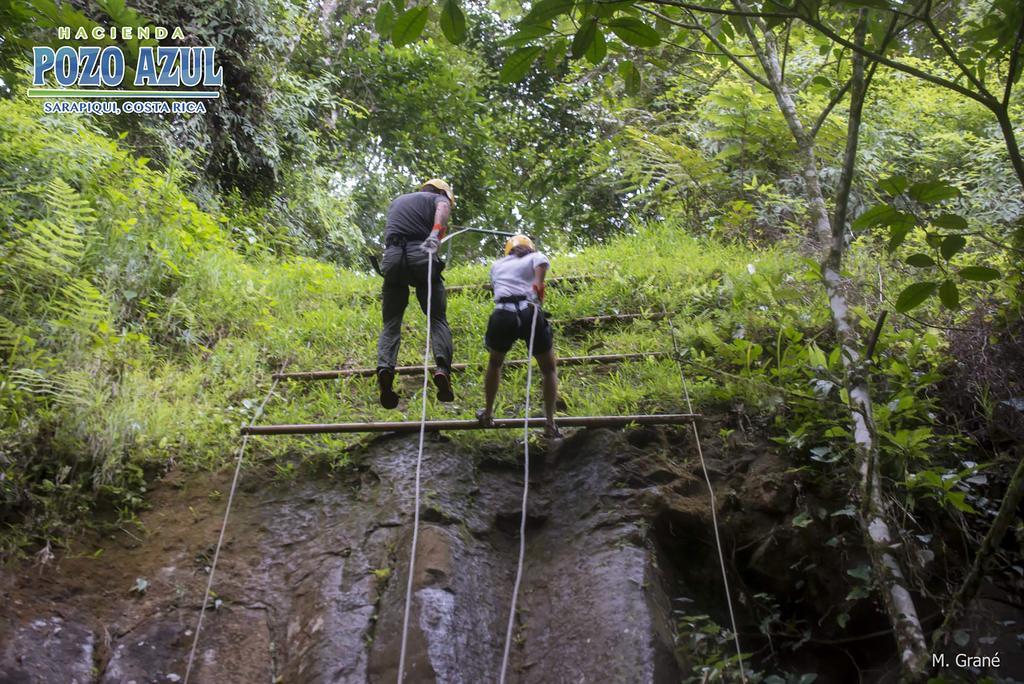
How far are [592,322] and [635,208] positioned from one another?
500cm

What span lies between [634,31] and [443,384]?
3.42 meters

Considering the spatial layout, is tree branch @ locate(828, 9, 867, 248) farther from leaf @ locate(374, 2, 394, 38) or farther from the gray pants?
the gray pants

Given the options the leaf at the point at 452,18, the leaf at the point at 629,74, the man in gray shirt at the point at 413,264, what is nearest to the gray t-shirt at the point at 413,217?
the man in gray shirt at the point at 413,264

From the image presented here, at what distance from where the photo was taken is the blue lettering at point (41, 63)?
25.1 feet

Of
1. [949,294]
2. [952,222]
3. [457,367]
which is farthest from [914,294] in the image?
[457,367]

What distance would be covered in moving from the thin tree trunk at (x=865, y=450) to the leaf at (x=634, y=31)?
1.58 m

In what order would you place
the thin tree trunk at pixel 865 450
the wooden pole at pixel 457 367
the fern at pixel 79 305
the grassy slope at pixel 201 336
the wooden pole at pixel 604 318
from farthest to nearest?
the wooden pole at pixel 604 318, the wooden pole at pixel 457 367, the fern at pixel 79 305, the grassy slope at pixel 201 336, the thin tree trunk at pixel 865 450

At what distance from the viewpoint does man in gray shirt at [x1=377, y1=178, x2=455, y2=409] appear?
5395 millimetres

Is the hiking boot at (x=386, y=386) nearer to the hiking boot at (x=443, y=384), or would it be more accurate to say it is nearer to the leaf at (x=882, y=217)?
the hiking boot at (x=443, y=384)

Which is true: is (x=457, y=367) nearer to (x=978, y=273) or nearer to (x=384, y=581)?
(x=384, y=581)

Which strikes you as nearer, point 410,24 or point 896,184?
point 896,184

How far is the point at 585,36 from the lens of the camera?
2127 millimetres

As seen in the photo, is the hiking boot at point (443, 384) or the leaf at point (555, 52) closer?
the leaf at point (555, 52)

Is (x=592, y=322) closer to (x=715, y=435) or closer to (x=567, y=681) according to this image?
(x=715, y=435)
